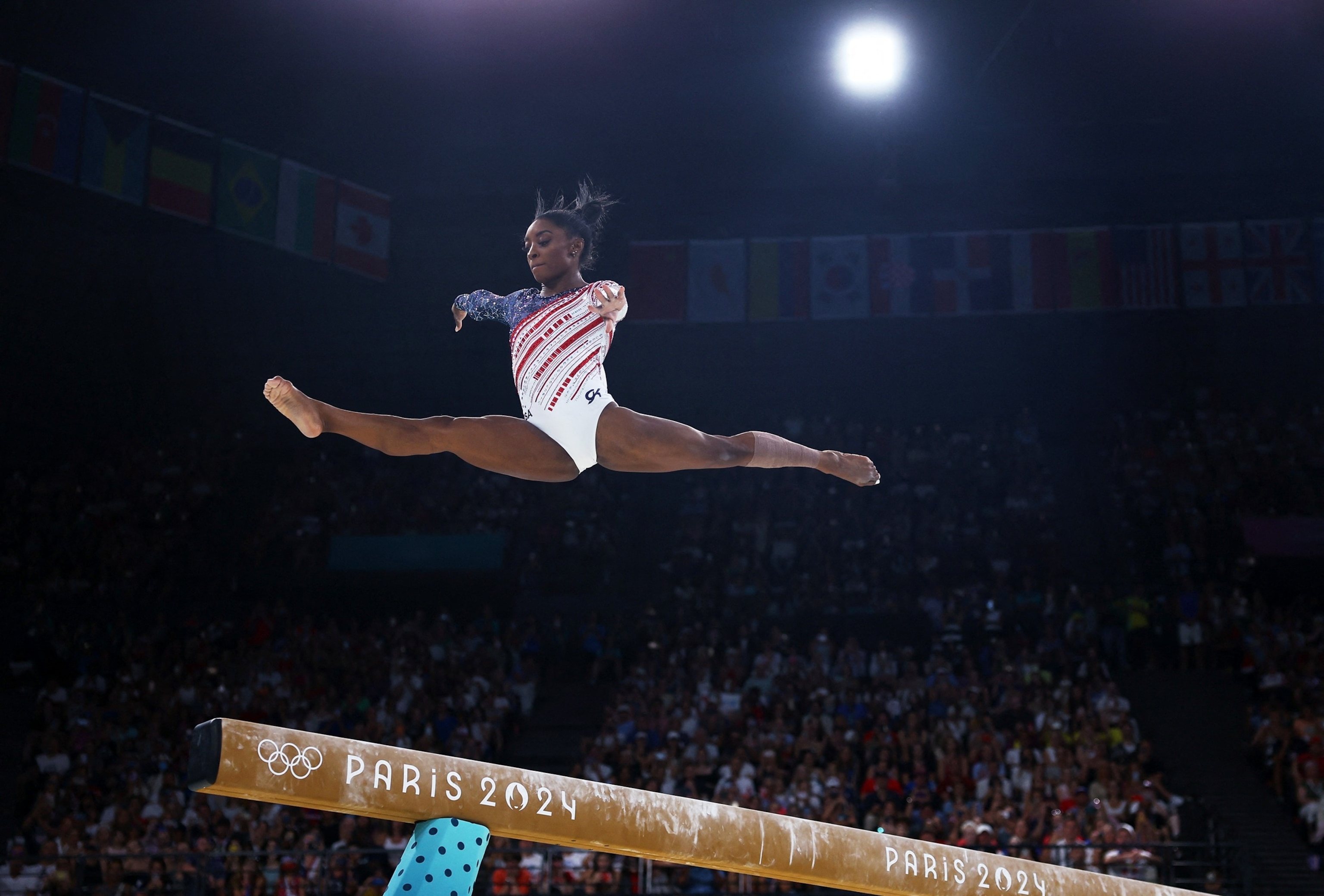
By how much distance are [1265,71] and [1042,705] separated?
10.4m

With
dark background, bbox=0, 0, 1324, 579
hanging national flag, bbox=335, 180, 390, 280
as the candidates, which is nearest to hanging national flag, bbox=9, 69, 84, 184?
dark background, bbox=0, 0, 1324, 579

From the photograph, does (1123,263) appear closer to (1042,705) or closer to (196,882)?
(1042,705)

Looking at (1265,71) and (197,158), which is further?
(1265,71)

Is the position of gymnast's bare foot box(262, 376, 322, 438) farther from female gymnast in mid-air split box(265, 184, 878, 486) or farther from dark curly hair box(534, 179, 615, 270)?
dark curly hair box(534, 179, 615, 270)

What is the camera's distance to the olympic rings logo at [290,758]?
9.56 feet

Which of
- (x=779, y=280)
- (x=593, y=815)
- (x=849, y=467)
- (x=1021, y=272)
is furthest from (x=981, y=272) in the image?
(x=593, y=815)

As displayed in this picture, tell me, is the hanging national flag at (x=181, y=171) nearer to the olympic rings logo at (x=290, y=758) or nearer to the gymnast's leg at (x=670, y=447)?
the gymnast's leg at (x=670, y=447)

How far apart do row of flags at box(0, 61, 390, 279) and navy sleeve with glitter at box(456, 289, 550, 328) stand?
471 inches

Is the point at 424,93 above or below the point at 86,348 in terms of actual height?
above

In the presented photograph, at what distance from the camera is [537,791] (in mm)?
3371

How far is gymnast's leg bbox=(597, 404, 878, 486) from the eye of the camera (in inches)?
Answer: 168

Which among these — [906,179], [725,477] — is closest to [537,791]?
[725,477]

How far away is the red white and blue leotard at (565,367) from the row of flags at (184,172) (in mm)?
12255

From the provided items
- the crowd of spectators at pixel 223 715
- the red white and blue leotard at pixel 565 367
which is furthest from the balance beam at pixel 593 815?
the crowd of spectators at pixel 223 715
